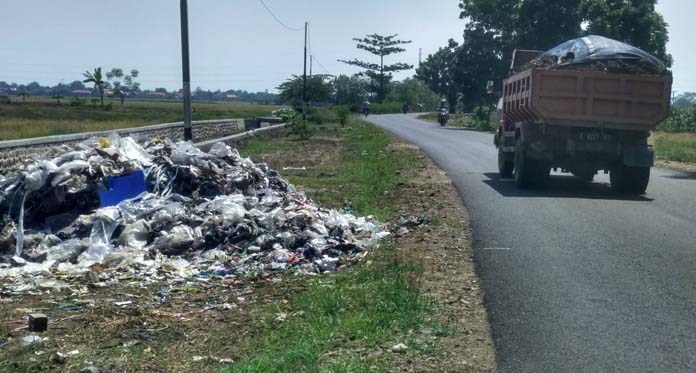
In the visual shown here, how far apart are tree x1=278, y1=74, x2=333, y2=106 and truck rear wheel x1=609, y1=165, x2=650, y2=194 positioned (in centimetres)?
5903

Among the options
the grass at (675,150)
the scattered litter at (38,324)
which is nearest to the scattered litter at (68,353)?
the scattered litter at (38,324)

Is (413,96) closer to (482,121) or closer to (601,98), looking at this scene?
(482,121)

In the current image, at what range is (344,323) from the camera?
7156 millimetres

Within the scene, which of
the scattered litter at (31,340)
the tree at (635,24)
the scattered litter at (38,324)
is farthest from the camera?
the tree at (635,24)

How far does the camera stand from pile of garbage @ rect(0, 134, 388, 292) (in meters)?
10.2

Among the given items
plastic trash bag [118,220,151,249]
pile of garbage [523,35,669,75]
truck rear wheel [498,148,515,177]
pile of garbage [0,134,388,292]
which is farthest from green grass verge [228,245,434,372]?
truck rear wheel [498,148,515,177]

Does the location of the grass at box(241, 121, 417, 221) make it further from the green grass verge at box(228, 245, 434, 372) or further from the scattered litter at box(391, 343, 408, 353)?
the scattered litter at box(391, 343, 408, 353)

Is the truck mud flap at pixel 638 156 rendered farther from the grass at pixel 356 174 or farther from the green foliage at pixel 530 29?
the green foliage at pixel 530 29

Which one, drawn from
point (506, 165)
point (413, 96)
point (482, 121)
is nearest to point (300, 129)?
point (482, 121)

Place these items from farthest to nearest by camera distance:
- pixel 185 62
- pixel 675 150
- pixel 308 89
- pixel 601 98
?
pixel 308 89 → pixel 675 150 → pixel 185 62 → pixel 601 98

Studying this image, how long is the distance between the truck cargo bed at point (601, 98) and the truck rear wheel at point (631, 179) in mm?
864

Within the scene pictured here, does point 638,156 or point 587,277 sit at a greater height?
point 638,156

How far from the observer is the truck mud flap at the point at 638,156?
1625 centimetres

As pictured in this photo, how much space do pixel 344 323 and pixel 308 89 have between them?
257 feet
